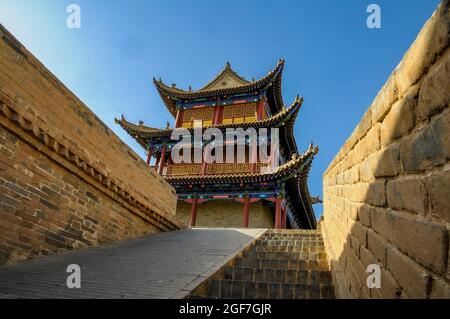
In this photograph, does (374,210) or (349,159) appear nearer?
(374,210)

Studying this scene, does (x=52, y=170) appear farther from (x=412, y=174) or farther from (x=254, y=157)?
(x=254, y=157)

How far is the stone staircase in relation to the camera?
11.2ft

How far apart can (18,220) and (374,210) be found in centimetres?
452

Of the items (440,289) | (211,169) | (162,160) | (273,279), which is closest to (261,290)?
A: (273,279)

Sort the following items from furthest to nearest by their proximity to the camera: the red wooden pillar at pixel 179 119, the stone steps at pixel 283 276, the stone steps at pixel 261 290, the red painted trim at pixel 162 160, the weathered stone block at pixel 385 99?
1. the red wooden pillar at pixel 179 119
2. the red painted trim at pixel 162 160
3. the stone steps at pixel 283 276
4. the stone steps at pixel 261 290
5. the weathered stone block at pixel 385 99

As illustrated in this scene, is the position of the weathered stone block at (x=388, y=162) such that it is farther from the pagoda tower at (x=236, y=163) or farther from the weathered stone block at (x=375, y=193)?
the pagoda tower at (x=236, y=163)

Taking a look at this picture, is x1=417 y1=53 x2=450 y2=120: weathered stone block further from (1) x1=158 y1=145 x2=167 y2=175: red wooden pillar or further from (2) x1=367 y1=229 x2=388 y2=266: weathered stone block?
(1) x1=158 y1=145 x2=167 y2=175: red wooden pillar

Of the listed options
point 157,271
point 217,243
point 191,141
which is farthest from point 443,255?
point 191,141

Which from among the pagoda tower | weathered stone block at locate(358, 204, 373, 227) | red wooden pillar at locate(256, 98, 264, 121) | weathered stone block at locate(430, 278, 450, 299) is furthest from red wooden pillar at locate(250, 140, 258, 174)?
weathered stone block at locate(430, 278, 450, 299)

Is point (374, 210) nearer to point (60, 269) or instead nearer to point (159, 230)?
point (60, 269)

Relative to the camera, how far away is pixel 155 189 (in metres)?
8.34

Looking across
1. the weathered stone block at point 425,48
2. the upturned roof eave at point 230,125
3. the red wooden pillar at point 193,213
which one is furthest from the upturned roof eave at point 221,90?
the weathered stone block at point 425,48

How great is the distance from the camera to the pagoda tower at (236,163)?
509 inches

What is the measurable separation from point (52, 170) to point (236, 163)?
972 cm
